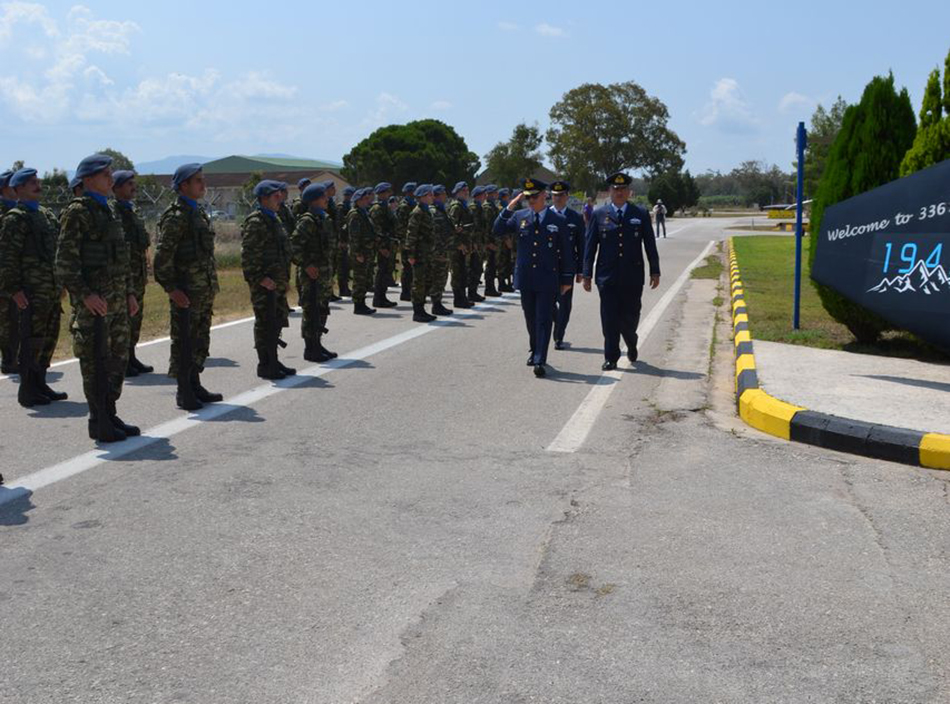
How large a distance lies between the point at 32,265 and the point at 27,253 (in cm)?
11

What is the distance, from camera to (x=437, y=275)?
49.4 ft

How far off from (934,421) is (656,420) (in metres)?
1.92

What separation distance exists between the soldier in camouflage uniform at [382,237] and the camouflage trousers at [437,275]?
1396 mm

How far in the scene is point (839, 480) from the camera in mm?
6180

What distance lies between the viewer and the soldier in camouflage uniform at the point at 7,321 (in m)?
9.38

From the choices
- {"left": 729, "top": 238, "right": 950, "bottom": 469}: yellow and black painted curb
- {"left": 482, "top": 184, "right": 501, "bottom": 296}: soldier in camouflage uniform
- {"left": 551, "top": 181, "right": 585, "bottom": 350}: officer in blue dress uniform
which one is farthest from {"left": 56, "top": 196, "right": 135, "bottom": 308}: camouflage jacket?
{"left": 482, "top": 184, "right": 501, "bottom": 296}: soldier in camouflage uniform

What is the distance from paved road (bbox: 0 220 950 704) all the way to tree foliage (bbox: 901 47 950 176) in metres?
3.55

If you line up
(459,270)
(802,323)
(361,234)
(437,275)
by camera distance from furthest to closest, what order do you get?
1. (459,270)
2. (361,234)
3. (437,275)
4. (802,323)

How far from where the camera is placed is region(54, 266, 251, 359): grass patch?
1284 centimetres

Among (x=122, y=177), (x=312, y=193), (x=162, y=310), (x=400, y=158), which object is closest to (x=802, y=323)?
(x=312, y=193)

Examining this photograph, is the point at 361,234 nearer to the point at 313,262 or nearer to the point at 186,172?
the point at 313,262

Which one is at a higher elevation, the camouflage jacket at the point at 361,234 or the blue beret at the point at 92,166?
the blue beret at the point at 92,166

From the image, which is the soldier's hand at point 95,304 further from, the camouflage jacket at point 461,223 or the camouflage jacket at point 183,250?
the camouflage jacket at point 461,223

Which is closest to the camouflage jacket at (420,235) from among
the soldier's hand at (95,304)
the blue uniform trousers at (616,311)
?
the blue uniform trousers at (616,311)
